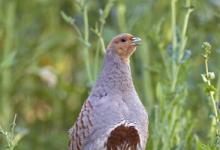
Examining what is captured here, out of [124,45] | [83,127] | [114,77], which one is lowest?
[83,127]

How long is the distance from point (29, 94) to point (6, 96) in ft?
1.37

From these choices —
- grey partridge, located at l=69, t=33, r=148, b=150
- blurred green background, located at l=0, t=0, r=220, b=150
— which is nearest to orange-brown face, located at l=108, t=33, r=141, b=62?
grey partridge, located at l=69, t=33, r=148, b=150

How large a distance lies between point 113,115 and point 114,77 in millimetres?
163

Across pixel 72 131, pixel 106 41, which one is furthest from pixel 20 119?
pixel 72 131

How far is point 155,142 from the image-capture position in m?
4.00

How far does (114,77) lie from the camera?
3.50 metres

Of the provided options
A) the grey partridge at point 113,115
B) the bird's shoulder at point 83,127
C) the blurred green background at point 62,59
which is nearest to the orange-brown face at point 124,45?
the grey partridge at point 113,115

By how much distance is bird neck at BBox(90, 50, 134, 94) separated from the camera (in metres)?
3.48

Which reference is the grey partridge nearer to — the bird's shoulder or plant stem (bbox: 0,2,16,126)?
the bird's shoulder

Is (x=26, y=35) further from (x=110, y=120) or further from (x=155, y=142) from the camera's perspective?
(x=110, y=120)

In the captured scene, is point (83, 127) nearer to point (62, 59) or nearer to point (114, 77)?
point (114, 77)

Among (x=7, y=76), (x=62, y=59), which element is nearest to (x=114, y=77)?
(x=7, y=76)

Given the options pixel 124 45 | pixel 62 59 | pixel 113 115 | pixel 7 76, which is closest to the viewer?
pixel 113 115

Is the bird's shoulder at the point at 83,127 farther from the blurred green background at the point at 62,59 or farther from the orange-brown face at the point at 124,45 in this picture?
the blurred green background at the point at 62,59
